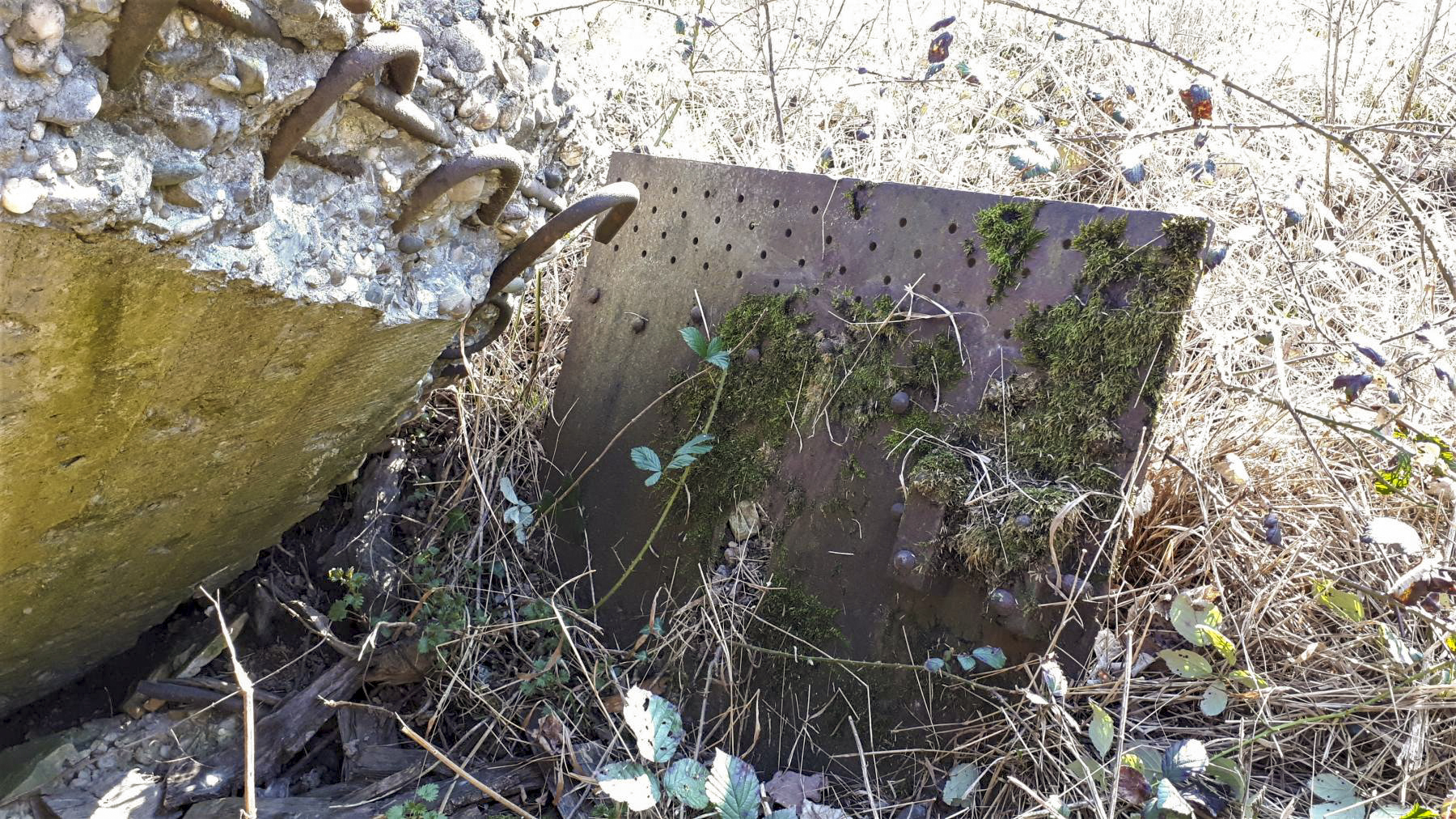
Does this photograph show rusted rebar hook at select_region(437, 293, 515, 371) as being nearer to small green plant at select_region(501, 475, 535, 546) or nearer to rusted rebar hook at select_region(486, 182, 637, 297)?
rusted rebar hook at select_region(486, 182, 637, 297)

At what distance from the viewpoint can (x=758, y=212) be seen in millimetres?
2555

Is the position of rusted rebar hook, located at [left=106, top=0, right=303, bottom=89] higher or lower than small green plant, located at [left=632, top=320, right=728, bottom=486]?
higher

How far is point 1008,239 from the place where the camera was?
2.10 m

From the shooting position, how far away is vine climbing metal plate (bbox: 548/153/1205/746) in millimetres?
1935

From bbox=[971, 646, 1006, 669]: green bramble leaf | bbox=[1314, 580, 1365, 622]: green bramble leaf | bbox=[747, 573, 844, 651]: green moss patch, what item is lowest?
bbox=[747, 573, 844, 651]: green moss patch

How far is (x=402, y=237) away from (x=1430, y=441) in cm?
211

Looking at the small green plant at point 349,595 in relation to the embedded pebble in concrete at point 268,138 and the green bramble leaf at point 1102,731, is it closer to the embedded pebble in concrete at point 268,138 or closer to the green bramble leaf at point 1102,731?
the embedded pebble in concrete at point 268,138

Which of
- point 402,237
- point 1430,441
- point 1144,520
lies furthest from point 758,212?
point 1430,441

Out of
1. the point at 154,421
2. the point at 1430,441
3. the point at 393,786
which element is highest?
the point at 154,421

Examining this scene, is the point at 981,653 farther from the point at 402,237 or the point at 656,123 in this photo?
the point at 656,123

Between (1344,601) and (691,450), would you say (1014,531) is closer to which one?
(1344,601)

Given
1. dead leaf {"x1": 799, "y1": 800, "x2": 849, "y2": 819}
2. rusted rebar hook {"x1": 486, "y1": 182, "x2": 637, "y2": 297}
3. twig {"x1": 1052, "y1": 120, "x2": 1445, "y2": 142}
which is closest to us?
dead leaf {"x1": 799, "y1": 800, "x2": 849, "y2": 819}

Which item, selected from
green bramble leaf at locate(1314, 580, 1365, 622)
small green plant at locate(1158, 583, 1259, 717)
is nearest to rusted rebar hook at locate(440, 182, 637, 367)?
small green plant at locate(1158, 583, 1259, 717)

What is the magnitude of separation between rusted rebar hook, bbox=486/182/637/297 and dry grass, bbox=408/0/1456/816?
0.70 m
